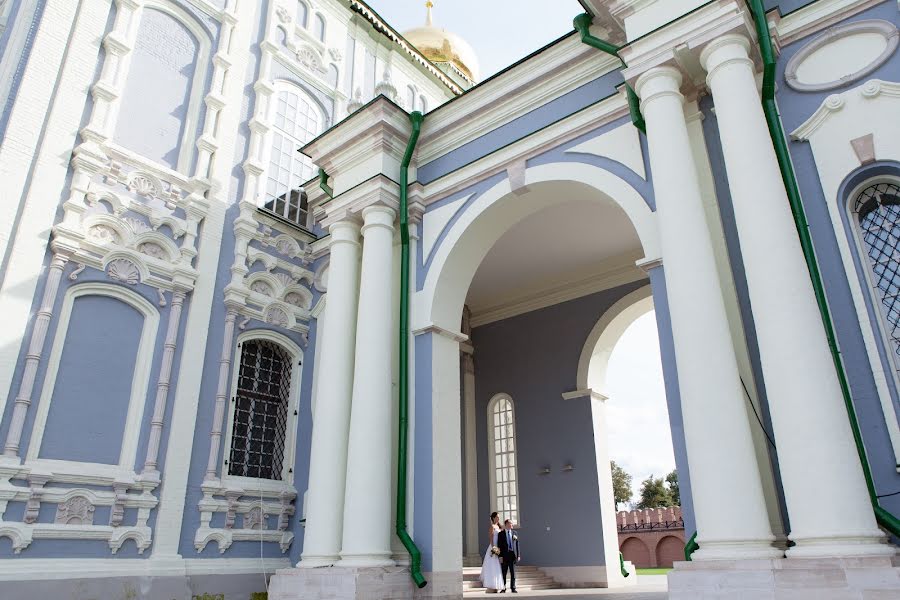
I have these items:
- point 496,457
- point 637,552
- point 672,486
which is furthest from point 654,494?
point 496,457

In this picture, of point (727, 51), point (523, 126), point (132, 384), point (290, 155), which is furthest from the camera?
point (290, 155)

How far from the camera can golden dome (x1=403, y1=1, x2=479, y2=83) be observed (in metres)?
18.5

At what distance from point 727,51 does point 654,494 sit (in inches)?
1964

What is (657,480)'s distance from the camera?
5291 cm

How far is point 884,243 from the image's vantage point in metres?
5.85

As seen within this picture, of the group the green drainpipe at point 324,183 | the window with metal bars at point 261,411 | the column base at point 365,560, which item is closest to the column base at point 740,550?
the column base at point 365,560

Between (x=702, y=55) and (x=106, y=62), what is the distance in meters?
7.94

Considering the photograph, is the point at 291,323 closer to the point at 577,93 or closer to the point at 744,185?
the point at 577,93

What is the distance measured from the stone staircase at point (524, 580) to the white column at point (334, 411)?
13.1 ft

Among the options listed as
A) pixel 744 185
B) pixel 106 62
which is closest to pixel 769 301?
pixel 744 185

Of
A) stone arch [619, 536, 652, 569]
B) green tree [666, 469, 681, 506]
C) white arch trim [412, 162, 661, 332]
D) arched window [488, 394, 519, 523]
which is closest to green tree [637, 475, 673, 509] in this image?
green tree [666, 469, 681, 506]

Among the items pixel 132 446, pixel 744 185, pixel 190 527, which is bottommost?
pixel 190 527

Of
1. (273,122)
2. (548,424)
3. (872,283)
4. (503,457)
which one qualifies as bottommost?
(503,457)

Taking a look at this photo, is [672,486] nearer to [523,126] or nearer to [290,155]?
[290,155]
